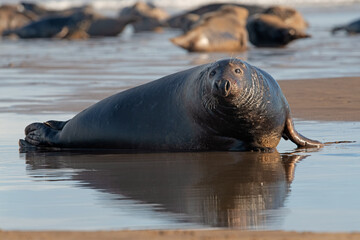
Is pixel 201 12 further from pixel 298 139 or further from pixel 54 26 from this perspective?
pixel 298 139

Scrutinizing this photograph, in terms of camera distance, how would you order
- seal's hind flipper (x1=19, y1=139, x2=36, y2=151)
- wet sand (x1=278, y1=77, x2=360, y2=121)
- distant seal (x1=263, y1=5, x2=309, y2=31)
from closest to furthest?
seal's hind flipper (x1=19, y1=139, x2=36, y2=151) → wet sand (x1=278, y1=77, x2=360, y2=121) → distant seal (x1=263, y1=5, x2=309, y2=31)

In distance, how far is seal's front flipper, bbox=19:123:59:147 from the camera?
23.8ft

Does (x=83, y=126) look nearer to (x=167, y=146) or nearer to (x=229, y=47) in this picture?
(x=167, y=146)

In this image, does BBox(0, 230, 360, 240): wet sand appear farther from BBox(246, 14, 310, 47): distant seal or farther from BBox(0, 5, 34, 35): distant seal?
BBox(0, 5, 34, 35): distant seal

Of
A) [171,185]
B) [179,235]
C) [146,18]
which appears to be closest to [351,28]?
[146,18]

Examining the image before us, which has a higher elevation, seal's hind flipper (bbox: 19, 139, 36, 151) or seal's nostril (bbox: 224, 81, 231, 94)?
seal's nostril (bbox: 224, 81, 231, 94)

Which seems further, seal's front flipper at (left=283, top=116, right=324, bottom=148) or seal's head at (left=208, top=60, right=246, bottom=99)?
seal's front flipper at (left=283, top=116, right=324, bottom=148)

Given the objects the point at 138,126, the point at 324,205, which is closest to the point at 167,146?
the point at 138,126

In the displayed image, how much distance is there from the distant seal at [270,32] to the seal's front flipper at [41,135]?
11.2m

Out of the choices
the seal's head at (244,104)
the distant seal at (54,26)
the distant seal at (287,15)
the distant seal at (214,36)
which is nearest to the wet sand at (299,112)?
the seal's head at (244,104)

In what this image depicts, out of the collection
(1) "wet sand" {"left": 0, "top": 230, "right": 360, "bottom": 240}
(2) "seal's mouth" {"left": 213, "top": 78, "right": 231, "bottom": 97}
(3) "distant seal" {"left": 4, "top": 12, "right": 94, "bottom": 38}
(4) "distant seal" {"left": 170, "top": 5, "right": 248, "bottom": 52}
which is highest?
(3) "distant seal" {"left": 4, "top": 12, "right": 94, "bottom": 38}

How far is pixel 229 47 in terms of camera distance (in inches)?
673

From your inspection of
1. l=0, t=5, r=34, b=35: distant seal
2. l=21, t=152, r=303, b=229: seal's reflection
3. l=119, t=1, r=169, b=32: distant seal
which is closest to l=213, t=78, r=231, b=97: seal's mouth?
l=21, t=152, r=303, b=229: seal's reflection

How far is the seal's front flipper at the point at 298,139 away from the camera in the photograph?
6.64 metres
